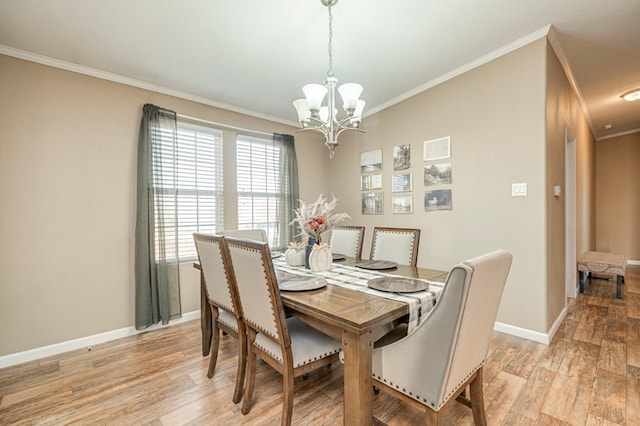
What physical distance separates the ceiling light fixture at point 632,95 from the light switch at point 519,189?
2556mm

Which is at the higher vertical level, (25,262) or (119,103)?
(119,103)

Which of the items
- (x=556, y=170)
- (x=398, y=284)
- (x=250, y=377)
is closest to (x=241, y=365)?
(x=250, y=377)

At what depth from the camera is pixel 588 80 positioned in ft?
10.5

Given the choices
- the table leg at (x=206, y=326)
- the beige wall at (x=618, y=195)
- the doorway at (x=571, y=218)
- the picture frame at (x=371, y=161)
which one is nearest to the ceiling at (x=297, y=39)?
the doorway at (x=571, y=218)

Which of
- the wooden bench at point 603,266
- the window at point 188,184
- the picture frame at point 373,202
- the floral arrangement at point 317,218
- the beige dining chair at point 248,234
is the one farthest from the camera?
the picture frame at point 373,202

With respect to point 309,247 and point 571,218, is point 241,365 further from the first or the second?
point 571,218

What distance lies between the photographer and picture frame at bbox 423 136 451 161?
304 cm

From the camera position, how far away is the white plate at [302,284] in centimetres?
158

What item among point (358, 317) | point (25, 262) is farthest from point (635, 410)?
point (25, 262)

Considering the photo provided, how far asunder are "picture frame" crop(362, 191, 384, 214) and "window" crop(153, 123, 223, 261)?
194cm

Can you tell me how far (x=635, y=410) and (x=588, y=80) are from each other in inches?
131

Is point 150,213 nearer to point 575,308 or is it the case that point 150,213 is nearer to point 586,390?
point 586,390

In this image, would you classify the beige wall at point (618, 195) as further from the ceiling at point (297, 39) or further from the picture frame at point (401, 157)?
the picture frame at point (401, 157)

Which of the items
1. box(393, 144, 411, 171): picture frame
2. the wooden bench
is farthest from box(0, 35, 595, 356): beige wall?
the wooden bench
